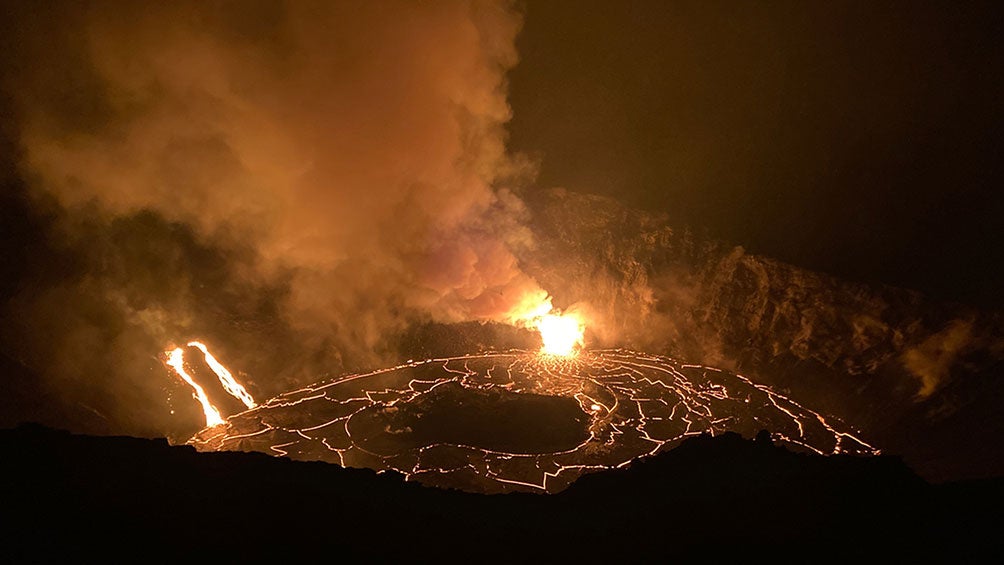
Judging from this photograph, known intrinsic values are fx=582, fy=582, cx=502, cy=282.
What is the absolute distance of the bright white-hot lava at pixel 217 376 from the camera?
37.2 feet

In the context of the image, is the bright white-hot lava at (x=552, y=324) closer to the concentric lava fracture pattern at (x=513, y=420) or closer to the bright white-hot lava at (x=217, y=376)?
the concentric lava fracture pattern at (x=513, y=420)

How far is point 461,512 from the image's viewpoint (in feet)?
11.7

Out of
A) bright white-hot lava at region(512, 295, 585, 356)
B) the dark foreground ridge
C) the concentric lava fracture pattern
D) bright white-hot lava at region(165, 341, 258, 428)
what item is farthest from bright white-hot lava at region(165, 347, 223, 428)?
the dark foreground ridge

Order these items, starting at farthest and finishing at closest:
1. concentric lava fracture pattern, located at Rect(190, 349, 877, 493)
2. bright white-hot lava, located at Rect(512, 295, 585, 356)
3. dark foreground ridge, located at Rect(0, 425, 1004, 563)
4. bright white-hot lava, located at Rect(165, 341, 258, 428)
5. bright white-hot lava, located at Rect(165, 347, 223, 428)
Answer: bright white-hot lava, located at Rect(512, 295, 585, 356)
bright white-hot lava, located at Rect(165, 341, 258, 428)
bright white-hot lava, located at Rect(165, 347, 223, 428)
concentric lava fracture pattern, located at Rect(190, 349, 877, 493)
dark foreground ridge, located at Rect(0, 425, 1004, 563)

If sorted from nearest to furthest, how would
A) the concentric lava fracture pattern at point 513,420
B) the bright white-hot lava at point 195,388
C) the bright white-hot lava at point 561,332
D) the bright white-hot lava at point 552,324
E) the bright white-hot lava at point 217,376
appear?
the concentric lava fracture pattern at point 513,420, the bright white-hot lava at point 195,388, the bright white-hot lava at point 217,376, the bright white-hot lava at point 561,332, the bright white-hot lava at point 552,324

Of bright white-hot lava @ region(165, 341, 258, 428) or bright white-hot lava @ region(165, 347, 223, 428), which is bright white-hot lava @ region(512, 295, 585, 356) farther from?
bright white-hot lava @ region(165, 347, 223, 428)

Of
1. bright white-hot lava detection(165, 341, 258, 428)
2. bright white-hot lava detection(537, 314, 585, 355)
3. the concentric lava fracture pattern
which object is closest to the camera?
the concentric lava fracture pattern

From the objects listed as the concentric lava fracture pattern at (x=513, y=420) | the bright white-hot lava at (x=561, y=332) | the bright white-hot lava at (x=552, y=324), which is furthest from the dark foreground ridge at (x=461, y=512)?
the bright white-hot lava at (x=552, y=324)

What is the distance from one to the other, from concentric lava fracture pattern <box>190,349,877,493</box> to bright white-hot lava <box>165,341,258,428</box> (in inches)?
17.1

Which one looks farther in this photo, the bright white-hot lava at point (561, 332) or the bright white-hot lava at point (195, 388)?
the bright white-hot lava at point (561, 332)

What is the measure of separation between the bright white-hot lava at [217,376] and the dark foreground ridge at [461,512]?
8445mm

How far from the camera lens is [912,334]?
35.9 feet

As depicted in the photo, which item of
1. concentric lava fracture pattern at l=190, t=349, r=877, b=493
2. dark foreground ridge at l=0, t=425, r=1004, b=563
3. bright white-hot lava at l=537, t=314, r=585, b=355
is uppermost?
bright white-hot lava at l=537, t=314, r=585, b=355

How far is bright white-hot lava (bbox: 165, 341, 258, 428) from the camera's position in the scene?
1134cm
